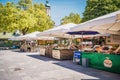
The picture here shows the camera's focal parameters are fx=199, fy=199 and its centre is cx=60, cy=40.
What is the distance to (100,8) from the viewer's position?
3950 centimetres

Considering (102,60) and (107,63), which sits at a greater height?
(102,60)

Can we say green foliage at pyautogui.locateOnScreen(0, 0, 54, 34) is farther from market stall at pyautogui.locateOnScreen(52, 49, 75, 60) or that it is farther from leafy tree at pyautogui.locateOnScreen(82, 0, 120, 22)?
market stall at pyautogui.locateOnScreen(52, 49, 75, 60)

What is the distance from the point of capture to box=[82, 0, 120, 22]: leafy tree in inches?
1511

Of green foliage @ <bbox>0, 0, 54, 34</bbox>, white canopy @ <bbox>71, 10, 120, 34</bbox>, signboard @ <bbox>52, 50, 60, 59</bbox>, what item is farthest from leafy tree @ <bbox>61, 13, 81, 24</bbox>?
white canopy @ <bbox>71, 10, 120, 34</bbox>

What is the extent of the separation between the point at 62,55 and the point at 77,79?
25.7ft

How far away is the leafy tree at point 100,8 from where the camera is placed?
126 feet

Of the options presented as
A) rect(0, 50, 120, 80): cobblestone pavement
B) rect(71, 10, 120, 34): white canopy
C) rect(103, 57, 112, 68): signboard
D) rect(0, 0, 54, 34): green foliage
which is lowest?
rect(0, 50, 120, 80): cobblestone pavement

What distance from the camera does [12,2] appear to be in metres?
40.9

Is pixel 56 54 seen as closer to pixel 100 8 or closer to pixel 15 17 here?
pixel 15 17

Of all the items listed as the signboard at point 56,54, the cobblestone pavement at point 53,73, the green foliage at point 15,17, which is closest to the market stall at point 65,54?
the signboard at point 56,54

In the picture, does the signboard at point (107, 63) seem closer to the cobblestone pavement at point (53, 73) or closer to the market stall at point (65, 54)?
the cobblestone pavement at point (53, 73)

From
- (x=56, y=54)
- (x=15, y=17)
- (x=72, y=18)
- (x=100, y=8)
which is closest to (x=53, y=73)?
(x=56, y=54)

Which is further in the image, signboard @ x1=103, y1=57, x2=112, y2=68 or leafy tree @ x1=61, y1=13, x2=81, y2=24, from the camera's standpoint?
leafy tree @ x1=61, y1=13, x2=81, y2=24

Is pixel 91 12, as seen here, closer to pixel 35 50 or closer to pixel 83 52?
pixel 35 50
